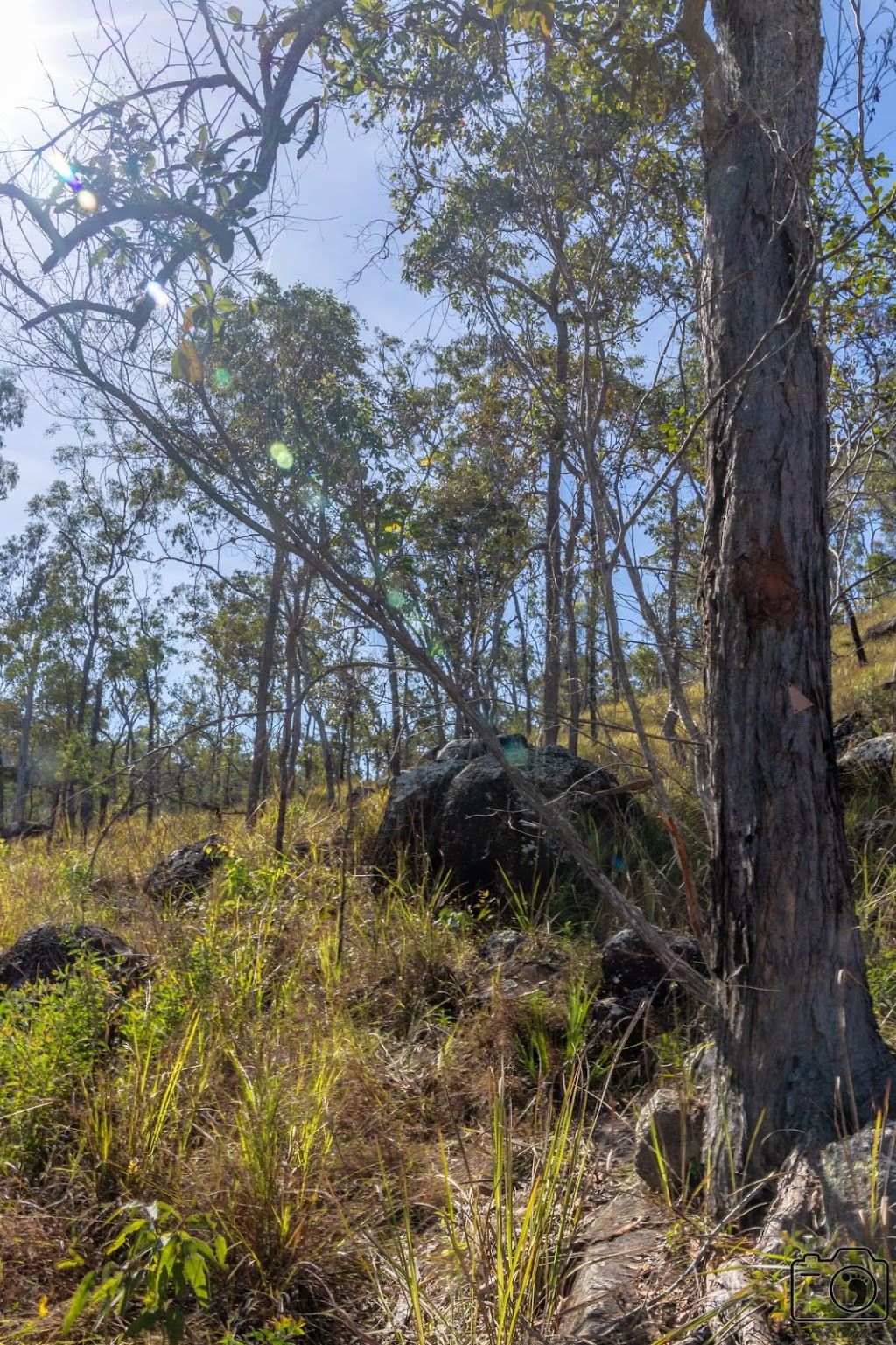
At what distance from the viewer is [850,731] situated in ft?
23.9

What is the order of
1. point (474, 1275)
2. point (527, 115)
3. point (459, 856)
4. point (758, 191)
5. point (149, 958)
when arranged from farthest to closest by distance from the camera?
1. point (459, 856)
2. point (149, 958)
3. point (527, 115)
4. point (758, 191)
5. point (474, 1275)

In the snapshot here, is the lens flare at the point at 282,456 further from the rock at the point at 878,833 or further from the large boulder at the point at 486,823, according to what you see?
the rock at the point at 878,833

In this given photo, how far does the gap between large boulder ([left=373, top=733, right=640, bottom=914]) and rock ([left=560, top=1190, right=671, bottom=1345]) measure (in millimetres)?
2710

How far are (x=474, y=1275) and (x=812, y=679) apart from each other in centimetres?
180

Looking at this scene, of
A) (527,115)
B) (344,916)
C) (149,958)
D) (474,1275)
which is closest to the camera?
(474,1275)

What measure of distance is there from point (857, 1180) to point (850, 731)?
224 inches

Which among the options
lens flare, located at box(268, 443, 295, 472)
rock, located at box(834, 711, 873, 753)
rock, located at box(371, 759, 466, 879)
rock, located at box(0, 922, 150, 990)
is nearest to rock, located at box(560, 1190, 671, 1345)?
rock, located at box(0, 922, 150, 990)

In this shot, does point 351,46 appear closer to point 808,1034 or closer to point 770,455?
point 770,455

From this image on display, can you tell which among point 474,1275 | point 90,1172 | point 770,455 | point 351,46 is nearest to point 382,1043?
point 90,1172

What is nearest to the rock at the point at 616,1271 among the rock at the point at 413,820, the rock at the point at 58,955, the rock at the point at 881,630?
the rock at the point at 58,955

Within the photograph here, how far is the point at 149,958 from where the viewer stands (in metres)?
4.65

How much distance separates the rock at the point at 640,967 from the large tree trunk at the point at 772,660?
121 cm

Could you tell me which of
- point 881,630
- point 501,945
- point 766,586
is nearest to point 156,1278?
point 766,586

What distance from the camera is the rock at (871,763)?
19.5 feet
